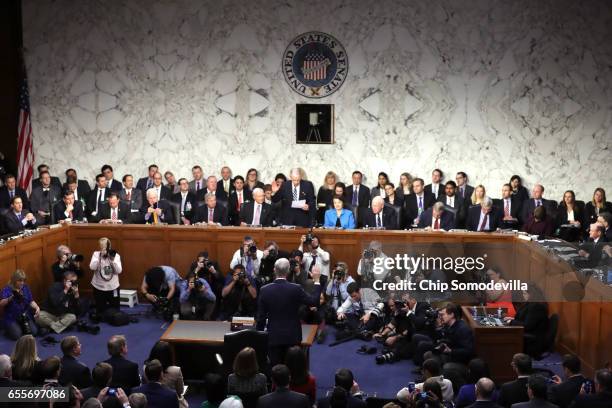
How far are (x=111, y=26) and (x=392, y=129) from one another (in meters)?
6.05

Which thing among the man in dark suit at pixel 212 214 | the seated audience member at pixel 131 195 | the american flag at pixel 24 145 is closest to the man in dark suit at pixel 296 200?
the man in dark suit at pixel 212 214

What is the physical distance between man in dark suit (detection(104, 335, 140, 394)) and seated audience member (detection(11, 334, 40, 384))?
0.69 metres

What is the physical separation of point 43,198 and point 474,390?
31.0 ft

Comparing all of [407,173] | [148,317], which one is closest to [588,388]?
[148,317]

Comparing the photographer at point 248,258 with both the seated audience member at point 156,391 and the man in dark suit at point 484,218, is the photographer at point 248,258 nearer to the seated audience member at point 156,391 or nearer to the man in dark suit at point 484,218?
the man in dark suit at point 484,218

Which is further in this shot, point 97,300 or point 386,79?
point 386,79

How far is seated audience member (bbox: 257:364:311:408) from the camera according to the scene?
268 inches

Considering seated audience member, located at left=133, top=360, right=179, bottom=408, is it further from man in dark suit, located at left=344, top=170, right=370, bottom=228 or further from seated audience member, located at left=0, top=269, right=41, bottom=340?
man in dark suit, located at left=344, top=170, right=370, bottom=228

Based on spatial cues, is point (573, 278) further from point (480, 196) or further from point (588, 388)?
point (480, 196)

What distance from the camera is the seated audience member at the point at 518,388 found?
7754mm

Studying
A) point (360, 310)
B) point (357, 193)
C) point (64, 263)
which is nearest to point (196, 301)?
point (64, 263)

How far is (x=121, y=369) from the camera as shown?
7895mm

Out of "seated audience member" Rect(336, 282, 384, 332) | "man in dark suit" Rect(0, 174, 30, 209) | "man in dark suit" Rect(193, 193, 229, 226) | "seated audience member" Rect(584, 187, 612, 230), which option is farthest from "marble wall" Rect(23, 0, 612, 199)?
"seated audience member" Rect(336, 282, 384, 332)

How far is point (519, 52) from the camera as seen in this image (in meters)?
16.0
